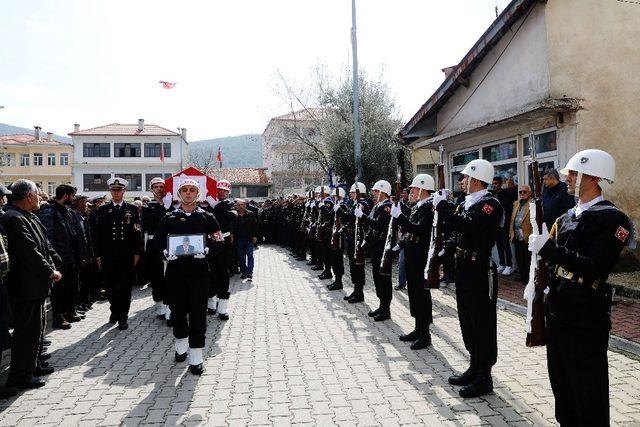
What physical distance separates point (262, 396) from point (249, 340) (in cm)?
215

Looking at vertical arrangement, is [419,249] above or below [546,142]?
below

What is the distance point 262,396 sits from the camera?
473 cm

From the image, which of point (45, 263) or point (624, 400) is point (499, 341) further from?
point (45, 263)

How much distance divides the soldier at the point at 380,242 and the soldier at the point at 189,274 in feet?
10.1

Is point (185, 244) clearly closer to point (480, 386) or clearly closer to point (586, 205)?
point (480, 386)

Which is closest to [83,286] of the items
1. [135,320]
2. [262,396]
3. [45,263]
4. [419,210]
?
[135,320]

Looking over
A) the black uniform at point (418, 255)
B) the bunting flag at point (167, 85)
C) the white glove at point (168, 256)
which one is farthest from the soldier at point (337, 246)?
A: the bunting flag at point (167, 85)

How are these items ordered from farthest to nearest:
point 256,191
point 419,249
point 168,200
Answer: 1. point 256,191
2. point 168,200
3. point 419,249

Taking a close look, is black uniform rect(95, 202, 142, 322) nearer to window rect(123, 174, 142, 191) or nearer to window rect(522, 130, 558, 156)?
window rect(522, 130, 558, 156)

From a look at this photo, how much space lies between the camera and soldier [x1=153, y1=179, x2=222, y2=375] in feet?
18.3

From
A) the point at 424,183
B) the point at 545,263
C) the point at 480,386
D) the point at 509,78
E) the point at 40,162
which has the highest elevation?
the point at 40,162

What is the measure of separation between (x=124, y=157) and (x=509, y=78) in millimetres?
53417

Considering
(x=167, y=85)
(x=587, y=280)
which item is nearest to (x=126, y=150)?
(x=167, y=85)

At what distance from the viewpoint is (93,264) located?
961 centimetres
